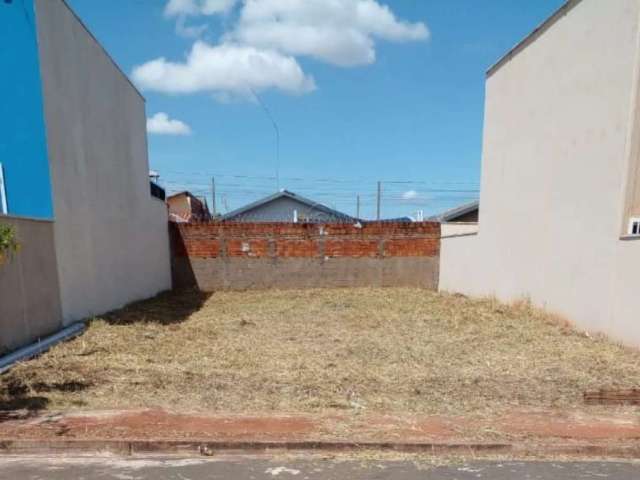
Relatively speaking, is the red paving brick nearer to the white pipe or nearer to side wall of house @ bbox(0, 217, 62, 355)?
the white pipe

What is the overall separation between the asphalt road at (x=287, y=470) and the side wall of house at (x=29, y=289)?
8.36ft

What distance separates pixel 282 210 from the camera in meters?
20.2

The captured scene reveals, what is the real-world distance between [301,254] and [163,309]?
4779mm

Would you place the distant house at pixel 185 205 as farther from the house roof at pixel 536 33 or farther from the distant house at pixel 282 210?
the house roof at pixel 536 33

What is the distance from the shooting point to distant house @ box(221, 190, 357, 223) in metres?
19.7

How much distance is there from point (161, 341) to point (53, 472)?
10.4 feet

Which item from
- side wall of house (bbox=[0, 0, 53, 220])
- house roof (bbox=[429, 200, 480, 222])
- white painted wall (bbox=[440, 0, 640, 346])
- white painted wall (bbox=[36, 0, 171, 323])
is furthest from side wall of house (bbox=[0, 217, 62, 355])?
house roof (bbox=[429, 200, 480, 222])

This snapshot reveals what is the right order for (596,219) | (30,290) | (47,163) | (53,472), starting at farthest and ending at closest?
(596,219), (47,163), (30,290), (53,472)

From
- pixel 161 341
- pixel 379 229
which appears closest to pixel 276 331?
pixel 161 341

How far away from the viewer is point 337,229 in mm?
12633

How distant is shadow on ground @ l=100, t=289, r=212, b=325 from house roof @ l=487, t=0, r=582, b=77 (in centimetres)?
860

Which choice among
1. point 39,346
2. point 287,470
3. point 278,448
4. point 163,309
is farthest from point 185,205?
point 287,470

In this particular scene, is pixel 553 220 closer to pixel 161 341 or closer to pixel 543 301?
pixel 543 301

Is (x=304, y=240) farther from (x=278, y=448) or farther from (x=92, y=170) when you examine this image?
(x=278, y=448)
